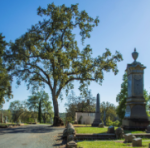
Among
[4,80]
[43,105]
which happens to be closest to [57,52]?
[4,80]

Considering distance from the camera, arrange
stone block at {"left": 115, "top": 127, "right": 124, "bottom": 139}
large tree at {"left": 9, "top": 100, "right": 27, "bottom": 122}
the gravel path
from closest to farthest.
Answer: the gravel path, stone block at {"left": 115, "top": 127, "right": 124, "bottom": 139}, large tree at {"left": 9, "top": 100, "right": 27, "bottom": 122}

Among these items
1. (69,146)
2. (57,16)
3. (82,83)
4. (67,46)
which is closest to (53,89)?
(82,83)

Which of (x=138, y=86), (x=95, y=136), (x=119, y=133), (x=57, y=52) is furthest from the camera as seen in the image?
(x=57, y=52)

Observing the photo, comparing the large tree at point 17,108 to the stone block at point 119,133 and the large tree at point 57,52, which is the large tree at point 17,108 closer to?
the large tree at point 57,52

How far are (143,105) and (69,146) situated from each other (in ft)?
23.2

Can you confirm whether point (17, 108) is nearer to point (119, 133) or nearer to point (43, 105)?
point (43, 105)

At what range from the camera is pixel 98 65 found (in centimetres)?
2419

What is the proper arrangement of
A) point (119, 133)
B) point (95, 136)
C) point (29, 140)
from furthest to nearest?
point (29, 140)
point (95, 136)
point (119, 133)

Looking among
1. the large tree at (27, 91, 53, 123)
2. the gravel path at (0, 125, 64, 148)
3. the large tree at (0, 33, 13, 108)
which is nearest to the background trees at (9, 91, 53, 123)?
the large tree at (27, 91, 53, 123)

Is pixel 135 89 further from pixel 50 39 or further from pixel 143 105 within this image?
pixel 50 39

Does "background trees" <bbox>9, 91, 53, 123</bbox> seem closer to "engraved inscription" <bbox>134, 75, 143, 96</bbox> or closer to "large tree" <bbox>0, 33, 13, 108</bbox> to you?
"large tree" <bbox>0, 33, 13, 108</bbox>

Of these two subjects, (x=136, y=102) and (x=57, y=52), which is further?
(x=57, y=52)

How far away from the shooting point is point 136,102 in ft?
40.5

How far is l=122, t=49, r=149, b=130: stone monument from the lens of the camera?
11.9 meters
